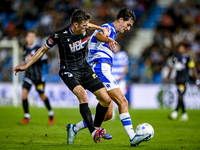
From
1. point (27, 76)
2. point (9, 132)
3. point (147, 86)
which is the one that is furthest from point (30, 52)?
point (147, 86)

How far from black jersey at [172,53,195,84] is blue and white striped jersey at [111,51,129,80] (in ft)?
5.62

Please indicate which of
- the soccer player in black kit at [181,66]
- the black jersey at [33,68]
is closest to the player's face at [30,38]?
the black jersey at [33,68]

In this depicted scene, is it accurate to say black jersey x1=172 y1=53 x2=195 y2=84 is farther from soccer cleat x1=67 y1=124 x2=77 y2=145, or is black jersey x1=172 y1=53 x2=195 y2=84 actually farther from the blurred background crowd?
soccer cleat x1=67 y1=124 x2=77 y2=145

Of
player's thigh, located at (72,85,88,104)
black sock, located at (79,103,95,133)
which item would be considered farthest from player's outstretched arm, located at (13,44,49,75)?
black sock, located at (79,103,95,133)

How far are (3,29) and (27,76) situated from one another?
35.3 feet

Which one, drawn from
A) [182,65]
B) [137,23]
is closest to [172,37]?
[137,23]

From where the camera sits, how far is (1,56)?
635 inches

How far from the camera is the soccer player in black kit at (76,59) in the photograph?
558 centimetres

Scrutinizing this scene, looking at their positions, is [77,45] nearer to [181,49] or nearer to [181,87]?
[181,49]

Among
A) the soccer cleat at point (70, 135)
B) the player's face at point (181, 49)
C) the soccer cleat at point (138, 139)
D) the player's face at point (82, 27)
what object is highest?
the player's face at point (181, 49)

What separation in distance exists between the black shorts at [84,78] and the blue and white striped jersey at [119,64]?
18.6 ft

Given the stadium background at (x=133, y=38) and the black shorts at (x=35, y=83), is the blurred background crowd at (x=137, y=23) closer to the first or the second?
the stadium background at (x=133, y=38)

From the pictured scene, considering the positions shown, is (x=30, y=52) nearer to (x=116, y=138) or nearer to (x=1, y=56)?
(x=116, y=138)

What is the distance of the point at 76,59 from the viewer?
19.2 feet
